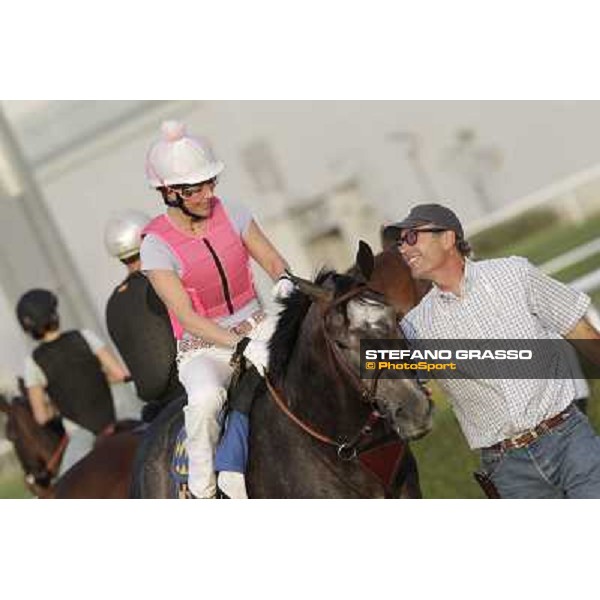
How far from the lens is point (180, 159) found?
5691 mm

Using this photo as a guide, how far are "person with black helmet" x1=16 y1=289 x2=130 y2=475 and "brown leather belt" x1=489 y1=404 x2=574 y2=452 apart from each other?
2.28 m

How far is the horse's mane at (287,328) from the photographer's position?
17.3 ft

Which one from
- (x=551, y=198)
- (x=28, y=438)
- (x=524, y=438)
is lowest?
(x=524, y=438)

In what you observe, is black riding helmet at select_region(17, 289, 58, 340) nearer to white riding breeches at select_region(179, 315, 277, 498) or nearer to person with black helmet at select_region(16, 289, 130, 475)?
person with black helmet at select_region(16, 289, 130, 475)

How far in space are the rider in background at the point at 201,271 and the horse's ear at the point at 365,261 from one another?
611 millimetres

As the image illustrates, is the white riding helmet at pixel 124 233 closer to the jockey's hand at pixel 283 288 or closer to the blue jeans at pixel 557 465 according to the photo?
the jockey's hand at pixel 283 288

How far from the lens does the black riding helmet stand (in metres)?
6.30

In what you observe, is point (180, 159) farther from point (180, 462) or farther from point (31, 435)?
point (31, 435)

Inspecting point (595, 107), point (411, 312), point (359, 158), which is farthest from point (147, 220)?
point (595, 107)

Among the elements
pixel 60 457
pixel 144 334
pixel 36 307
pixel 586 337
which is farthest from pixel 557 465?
pixel 60 457

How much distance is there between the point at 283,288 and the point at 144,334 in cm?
117

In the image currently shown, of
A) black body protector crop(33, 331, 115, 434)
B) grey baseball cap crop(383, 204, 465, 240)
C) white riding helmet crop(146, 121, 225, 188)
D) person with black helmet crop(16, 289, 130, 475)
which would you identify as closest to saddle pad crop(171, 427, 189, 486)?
person with black helmet crop(16, 289, 130, 475)
